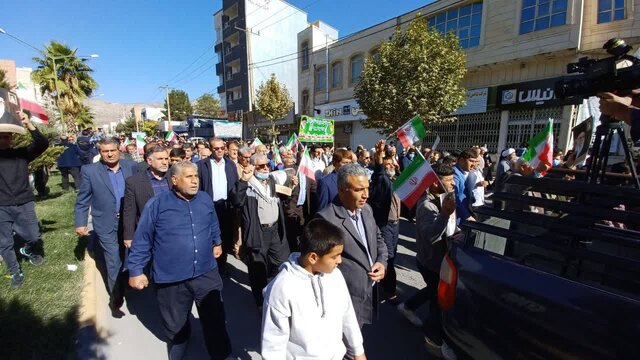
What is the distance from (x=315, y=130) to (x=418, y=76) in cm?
435

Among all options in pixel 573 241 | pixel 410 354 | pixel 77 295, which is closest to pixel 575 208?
pixel 573 241

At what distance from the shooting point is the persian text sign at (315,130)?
10.0 metres

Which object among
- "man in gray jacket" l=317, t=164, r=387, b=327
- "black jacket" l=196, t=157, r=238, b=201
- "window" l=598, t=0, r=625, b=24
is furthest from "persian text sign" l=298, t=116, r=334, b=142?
"window" l=598, t=0, r=625, b=24

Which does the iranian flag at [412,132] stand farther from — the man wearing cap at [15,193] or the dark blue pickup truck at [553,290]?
the man wearing cap at [15,193]

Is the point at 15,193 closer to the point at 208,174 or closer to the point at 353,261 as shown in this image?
the point at 208,174

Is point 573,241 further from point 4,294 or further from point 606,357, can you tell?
point 4,294

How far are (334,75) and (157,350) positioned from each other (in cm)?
2125

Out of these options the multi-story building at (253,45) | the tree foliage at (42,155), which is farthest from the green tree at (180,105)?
the tree foliage at (42,155)

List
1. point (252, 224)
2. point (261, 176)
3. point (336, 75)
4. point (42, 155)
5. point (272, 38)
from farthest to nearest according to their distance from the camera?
point (272, 38)
point (336, 75)
point (42, 155)
point (261, 176)
point (252, 224)

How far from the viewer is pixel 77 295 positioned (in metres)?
3.61

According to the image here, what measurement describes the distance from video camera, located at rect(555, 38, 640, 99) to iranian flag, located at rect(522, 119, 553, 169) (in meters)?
2.81

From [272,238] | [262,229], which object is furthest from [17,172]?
[272,238]

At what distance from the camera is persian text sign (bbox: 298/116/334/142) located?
10.0 meters

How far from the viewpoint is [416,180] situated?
310 cm
